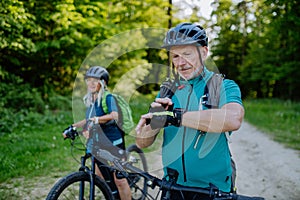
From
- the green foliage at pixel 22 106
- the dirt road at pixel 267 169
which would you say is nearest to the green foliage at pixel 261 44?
the dirt road at pixel 267 169

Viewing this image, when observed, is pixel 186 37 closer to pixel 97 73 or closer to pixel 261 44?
pixel 97 73

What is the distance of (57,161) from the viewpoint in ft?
21.8

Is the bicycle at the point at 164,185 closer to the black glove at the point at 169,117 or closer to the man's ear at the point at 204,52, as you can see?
the black glove at the point at 169,117

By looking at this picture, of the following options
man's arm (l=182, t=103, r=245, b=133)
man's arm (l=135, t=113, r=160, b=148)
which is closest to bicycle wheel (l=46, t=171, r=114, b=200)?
man's arm (l=135, t=113, r=160, b=148)

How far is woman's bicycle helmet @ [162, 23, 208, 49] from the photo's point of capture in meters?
2.05

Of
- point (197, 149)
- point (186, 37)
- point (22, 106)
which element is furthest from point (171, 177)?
point (22, 106)

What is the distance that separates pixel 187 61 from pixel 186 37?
0.54 feet

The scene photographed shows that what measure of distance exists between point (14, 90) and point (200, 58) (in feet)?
36.2

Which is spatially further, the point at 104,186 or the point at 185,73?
the point at 104,186

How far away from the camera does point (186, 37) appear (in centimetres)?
207

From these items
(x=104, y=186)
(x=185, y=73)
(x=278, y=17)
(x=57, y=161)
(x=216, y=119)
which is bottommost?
(x=57, y=161)

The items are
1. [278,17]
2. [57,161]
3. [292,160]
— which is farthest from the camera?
[278,17]

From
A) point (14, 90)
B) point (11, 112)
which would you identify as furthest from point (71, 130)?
point (14, 90)

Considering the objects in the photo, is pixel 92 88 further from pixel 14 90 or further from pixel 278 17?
pixel 14 90
